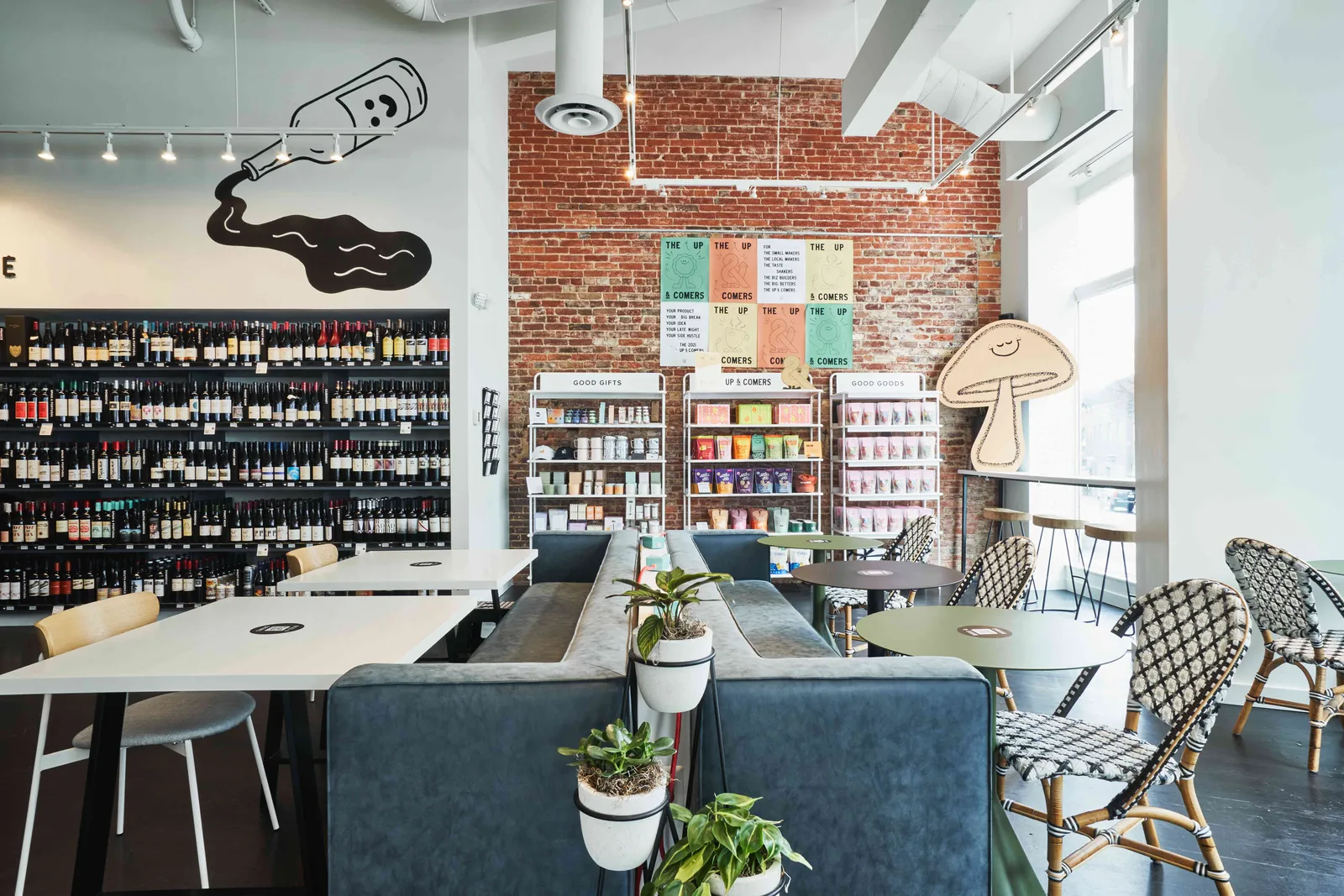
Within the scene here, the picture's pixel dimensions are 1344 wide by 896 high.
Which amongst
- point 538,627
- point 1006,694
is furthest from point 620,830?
point 538,627

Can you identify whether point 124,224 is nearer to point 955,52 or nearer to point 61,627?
point 61,627

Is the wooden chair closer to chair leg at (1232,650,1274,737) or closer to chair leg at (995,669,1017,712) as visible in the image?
chair leg at (995,669,1017,712)

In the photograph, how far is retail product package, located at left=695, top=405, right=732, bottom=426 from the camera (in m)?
6.95

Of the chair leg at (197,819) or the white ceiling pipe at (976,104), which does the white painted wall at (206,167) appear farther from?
the white ceiling pipe at (976,104)

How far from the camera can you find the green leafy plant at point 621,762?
4.58ft

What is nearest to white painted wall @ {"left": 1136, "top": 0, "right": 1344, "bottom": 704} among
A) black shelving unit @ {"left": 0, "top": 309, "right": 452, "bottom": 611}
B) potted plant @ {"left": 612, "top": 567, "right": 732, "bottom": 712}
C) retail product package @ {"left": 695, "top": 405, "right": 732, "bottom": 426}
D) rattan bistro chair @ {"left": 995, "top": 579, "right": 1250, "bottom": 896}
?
rattan bistro chair @ {"left": 995, "top": 579, "right": 1250, "bottom": 896}

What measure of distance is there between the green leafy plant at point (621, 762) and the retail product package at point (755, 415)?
18.3 feet

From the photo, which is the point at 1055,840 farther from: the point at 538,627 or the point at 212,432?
the point at 212,432

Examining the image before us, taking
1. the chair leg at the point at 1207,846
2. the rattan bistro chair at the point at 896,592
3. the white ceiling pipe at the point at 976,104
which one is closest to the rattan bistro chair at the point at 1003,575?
the rattan bistro chair at the point at 896,592

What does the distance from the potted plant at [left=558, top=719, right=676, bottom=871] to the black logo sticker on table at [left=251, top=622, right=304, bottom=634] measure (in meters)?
1.35

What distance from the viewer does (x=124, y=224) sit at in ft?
17.7

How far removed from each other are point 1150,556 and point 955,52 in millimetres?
4991

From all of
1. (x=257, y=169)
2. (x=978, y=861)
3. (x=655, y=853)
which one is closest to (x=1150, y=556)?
(x=978, y=861)

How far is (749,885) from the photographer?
1.27 m
